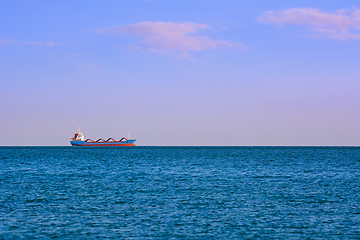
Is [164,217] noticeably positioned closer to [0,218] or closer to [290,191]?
[0,218]

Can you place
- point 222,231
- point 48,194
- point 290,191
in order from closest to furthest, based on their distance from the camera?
point 222,231 → point 48,194 → point 290,191

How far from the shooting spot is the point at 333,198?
126 feet

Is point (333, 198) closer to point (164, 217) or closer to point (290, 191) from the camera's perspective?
point (290, 191)

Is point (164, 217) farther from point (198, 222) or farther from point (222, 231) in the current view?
point (222, 231)

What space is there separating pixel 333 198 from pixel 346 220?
1066 cm

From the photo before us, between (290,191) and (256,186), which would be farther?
(256,186)

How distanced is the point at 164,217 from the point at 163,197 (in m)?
9.93

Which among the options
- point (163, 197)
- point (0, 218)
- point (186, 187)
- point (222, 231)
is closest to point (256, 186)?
point (186, 187)

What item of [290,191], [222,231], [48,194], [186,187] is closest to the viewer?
[222,231]

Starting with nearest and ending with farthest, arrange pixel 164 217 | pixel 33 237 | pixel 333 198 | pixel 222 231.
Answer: pixel 33 237
pixel 222 231
pixel 164 217
pixel 333 198

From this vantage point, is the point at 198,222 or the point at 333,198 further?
the point at 333,198

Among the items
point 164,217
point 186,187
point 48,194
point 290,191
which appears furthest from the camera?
point 186,187

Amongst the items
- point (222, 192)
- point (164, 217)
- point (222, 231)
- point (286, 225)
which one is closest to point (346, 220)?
point (286, 225)

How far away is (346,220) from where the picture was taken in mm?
28250
